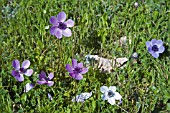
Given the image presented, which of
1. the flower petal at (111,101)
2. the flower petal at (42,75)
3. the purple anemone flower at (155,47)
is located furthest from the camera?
the purple anemone flower at (155,47)

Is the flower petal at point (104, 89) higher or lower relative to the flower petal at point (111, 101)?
higher

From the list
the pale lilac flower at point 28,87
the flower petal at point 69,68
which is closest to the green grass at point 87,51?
the pale lilac flower at point 28,87

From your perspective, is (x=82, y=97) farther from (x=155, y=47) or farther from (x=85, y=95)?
(x=155, y=47)

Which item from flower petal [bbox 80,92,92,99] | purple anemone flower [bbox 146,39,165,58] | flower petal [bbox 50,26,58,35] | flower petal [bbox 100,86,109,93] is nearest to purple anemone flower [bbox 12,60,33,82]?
flower petal [bbox 50,26,58,35]

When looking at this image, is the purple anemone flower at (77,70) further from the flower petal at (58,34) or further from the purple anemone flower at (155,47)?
the purple anemone flower at (155,47)

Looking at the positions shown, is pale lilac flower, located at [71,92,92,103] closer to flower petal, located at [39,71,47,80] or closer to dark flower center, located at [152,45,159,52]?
flower petal, located at [39,71,47,80]

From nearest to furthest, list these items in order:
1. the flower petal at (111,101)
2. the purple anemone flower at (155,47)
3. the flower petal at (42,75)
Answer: the flower petal at (111,101) → the flower petal at (42,75) → the purple anemone flower at (155,47)
